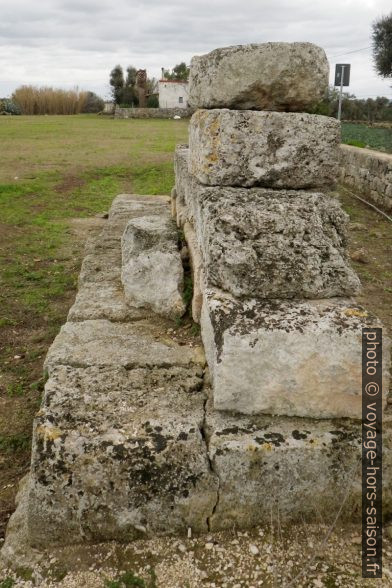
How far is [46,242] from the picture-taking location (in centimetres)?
688

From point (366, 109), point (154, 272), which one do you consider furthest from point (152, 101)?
point (154, 272)

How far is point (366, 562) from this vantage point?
2.02 meters

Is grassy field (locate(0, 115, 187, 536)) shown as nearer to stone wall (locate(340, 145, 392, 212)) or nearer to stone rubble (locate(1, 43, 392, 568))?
stone rubble (locate(1, 43, 392, 568))

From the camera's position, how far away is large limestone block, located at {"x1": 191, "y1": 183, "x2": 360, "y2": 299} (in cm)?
237

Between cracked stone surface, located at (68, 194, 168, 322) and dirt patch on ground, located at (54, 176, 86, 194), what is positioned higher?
dirt patch on ground, located at (54, 176, 86, 194)

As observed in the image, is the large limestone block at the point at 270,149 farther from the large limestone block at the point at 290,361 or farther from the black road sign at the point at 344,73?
the black road sign at the point at 344,73

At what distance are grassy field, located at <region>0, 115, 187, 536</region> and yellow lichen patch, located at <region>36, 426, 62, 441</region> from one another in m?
0.53

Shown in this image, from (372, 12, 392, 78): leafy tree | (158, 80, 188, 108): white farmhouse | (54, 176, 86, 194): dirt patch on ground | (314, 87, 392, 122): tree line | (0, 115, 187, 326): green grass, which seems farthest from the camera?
(158, 80, 188, 108): white farmhouse

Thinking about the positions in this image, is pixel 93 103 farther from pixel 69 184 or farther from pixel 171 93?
pixel 69 184

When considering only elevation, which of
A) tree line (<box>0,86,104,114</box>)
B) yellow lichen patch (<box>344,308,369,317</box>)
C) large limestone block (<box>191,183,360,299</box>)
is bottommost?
yellow lichen patch (<box>344,308,369,317</box>)

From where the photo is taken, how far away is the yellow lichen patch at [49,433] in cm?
214

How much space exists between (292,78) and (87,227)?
545 cm

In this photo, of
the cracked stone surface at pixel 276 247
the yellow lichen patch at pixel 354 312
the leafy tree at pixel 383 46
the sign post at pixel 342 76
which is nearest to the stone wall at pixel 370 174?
the sign post at pixel 342 76

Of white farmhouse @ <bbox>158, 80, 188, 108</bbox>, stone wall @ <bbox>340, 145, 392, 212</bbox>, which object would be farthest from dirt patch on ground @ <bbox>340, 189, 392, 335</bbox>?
Result: white farmhouse @ <bbox>158, 80, 188, 108</bbox>
